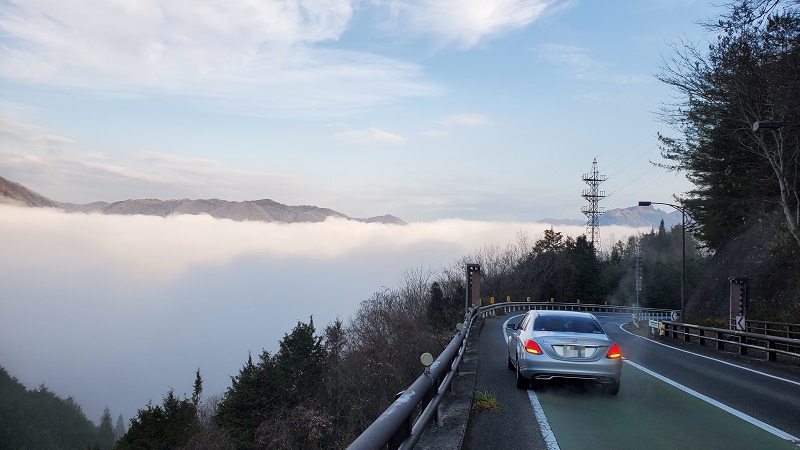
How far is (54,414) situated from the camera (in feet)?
351

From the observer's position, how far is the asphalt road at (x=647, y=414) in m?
7.75

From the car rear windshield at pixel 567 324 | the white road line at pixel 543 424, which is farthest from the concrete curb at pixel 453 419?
the car rear windshield at pixel 567 324

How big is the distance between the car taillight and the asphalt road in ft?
2.66

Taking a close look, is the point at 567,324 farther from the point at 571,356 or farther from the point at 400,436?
the point at 400,436

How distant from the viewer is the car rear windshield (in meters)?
11.4

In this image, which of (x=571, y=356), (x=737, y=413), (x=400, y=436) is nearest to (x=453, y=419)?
(x=400, y=436)

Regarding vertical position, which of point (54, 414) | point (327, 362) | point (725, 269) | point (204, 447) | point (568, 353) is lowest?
point (54, 414)

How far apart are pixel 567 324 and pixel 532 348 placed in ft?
3.29

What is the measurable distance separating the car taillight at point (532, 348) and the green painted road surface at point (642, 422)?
0.81 m

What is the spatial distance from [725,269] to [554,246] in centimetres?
5166

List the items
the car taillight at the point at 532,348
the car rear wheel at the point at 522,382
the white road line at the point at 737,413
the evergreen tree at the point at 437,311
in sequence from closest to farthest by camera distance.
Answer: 1. the white road line at the point at 737,413
2. the car taillight at the point at 532,348
3. the car rear wheel at the point at 522,382
4. the evergreen tree at the point at 437,311

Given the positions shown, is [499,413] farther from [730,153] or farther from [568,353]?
[730,153]

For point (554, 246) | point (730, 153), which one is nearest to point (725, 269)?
point (730, 153)

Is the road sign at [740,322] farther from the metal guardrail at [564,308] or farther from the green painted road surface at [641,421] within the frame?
the metal guardrail at [564,308]
